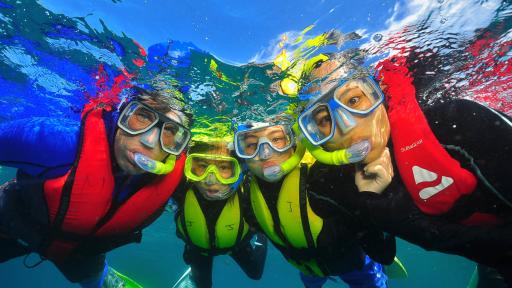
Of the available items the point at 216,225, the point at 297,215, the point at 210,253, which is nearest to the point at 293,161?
the point at 297,215

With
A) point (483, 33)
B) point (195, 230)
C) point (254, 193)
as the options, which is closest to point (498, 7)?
point (483, 33)

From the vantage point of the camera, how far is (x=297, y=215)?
5.72 meters

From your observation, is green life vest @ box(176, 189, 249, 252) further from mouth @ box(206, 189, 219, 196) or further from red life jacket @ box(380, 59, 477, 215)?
red life jacket @ box(380, 59, 477, 215)

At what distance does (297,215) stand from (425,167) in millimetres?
2583

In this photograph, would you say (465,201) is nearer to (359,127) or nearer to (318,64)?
(359,127)

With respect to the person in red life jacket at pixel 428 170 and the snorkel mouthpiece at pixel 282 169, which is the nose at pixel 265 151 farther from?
the person in red life jacket at pixel 428 170

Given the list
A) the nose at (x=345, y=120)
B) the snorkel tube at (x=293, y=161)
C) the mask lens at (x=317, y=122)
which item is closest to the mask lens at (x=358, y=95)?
the nose at (x=345, y=120)

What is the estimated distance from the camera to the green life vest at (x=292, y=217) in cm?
562

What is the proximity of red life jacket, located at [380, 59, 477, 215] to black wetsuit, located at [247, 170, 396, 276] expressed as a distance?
4.03 ft

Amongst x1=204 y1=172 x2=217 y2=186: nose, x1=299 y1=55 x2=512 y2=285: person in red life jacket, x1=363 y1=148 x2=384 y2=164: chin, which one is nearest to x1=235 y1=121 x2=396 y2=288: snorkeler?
x1=299 y1=55 x2=512 y2=285: person in red life jacket

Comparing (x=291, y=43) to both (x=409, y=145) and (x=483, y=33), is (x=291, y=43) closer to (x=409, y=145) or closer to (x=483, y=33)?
(x=409, y=145)

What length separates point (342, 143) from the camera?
469 cm

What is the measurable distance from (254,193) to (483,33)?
590 cm

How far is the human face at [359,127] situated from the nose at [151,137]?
3.23 metres
